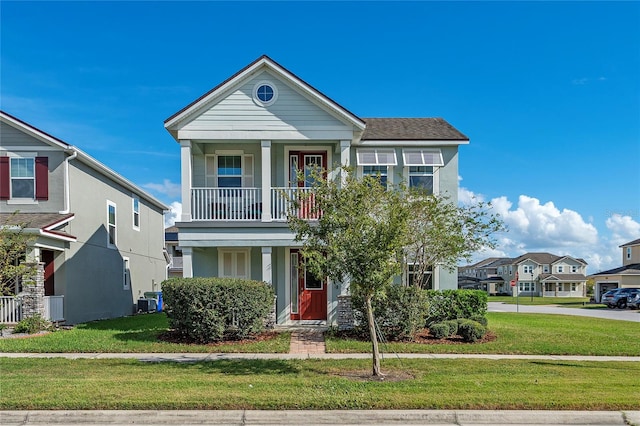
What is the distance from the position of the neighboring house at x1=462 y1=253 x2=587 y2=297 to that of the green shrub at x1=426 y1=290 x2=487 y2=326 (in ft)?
211

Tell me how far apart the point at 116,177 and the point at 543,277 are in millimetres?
73807

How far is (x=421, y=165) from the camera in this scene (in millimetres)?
16141

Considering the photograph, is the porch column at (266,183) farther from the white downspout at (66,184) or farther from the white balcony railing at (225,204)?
the white downspout at (66,184)

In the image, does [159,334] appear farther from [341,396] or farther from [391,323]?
[341,396]

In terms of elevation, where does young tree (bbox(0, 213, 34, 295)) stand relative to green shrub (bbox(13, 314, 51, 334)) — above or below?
above

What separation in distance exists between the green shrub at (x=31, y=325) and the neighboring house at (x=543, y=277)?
70.7 meters

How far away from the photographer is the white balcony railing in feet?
48.3

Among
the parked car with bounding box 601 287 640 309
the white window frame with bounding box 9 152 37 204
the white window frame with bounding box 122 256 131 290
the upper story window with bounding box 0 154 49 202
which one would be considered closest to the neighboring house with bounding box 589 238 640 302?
the parked car with bounding box 601 287 640 309

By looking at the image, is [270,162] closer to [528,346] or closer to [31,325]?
[31,325]

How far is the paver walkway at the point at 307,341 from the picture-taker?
1089 cm

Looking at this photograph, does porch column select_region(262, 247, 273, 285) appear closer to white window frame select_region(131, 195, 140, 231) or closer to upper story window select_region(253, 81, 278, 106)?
upper story window select_region(253, 81, 278, 106)

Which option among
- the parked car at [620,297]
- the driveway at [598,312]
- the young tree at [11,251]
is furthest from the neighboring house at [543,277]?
the young tree at [11,251]

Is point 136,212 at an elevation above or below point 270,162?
below

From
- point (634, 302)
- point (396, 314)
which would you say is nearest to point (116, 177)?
point (396, 314)
